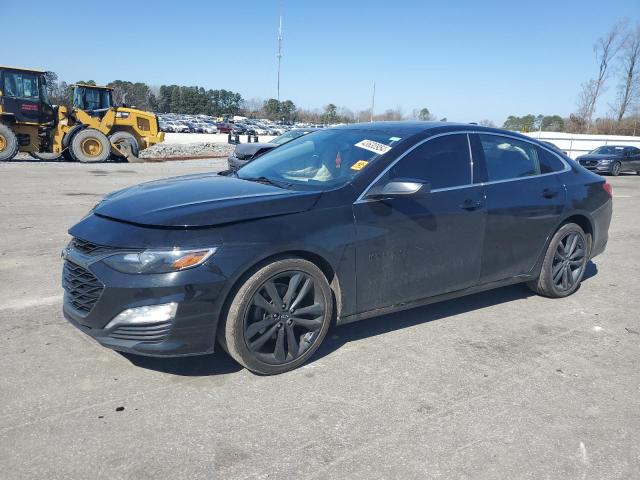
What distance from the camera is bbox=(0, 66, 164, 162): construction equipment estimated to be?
18.3 m

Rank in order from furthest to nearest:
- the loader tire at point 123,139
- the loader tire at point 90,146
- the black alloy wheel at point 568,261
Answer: the loader tire at point 123,139 → the loader tire at point 90,146 → the black alloy wheel at point 568,261

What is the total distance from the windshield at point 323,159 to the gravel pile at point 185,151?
2263cm

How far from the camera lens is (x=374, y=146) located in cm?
418

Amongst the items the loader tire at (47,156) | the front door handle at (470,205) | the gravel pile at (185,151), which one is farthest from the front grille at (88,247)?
the gravel pile at (185,151)

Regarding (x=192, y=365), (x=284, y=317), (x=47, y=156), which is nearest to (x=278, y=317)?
(x=284, y=317)

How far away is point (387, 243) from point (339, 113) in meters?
92.0

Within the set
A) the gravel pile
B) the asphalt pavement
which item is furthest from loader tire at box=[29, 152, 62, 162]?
the asphalt pavement

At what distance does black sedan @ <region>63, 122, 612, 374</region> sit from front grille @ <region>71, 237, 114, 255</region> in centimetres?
1

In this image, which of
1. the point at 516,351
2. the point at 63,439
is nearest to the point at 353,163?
the point at 516,351

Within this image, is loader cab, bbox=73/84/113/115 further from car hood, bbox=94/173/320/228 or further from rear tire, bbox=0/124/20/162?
car hood, bbox=94/173/320/228

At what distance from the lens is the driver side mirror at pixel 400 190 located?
3.72 metres

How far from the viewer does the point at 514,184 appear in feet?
15.5

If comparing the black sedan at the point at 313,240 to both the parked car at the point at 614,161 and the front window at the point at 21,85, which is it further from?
the parked car at the point at 614,161

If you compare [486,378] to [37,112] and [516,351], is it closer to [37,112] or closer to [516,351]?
[516,351]
